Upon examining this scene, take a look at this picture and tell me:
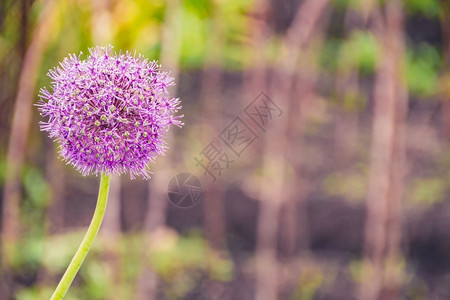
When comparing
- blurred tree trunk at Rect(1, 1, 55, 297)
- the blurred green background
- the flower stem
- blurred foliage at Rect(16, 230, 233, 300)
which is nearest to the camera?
the flower stem

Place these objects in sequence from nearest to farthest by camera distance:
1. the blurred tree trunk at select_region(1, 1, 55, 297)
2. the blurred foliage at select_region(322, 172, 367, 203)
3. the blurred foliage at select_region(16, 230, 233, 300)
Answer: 1. the blurred tree trunk at select_region(1, 1, 55, 297)
2. the blurred foliage at select_region(16, 230, 233, 300)
3. the blurred foliage at select_region(322, 172, 367, 203)

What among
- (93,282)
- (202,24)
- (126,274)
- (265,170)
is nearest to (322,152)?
(265,170)

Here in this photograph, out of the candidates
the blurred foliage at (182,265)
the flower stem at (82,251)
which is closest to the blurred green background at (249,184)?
the blurred foliage at (182,265)

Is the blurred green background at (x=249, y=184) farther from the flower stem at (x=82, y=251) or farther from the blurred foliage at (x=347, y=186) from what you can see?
the flower stem at (x=82, y=251)

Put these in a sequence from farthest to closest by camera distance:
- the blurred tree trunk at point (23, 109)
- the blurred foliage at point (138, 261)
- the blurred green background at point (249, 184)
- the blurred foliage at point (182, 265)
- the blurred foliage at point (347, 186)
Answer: the blurred foliage at point (347, 186) < the blurred foliage at point (182, 265) < the blurred foliage at point (138, 261) < the blurred green background at point (249, 184) < the blurred tree trunk at point (23, 109)

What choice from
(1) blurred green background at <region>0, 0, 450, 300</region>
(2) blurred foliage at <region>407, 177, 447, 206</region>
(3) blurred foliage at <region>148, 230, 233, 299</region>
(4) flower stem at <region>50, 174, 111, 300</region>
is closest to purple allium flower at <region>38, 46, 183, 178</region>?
(4) flower stem at <region>50, 174, 111, 300</region>

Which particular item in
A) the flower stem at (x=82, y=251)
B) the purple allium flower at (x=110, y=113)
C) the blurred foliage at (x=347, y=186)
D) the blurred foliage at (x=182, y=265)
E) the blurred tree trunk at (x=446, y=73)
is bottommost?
the blurred foliage at (x=182, y=265)

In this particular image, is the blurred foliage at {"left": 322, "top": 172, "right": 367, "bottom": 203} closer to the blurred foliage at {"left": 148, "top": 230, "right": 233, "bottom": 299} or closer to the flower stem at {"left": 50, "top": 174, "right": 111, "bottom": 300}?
the blurred foliage at {"left": 148, "top": 230, "right": 233, "bottom": 299}
